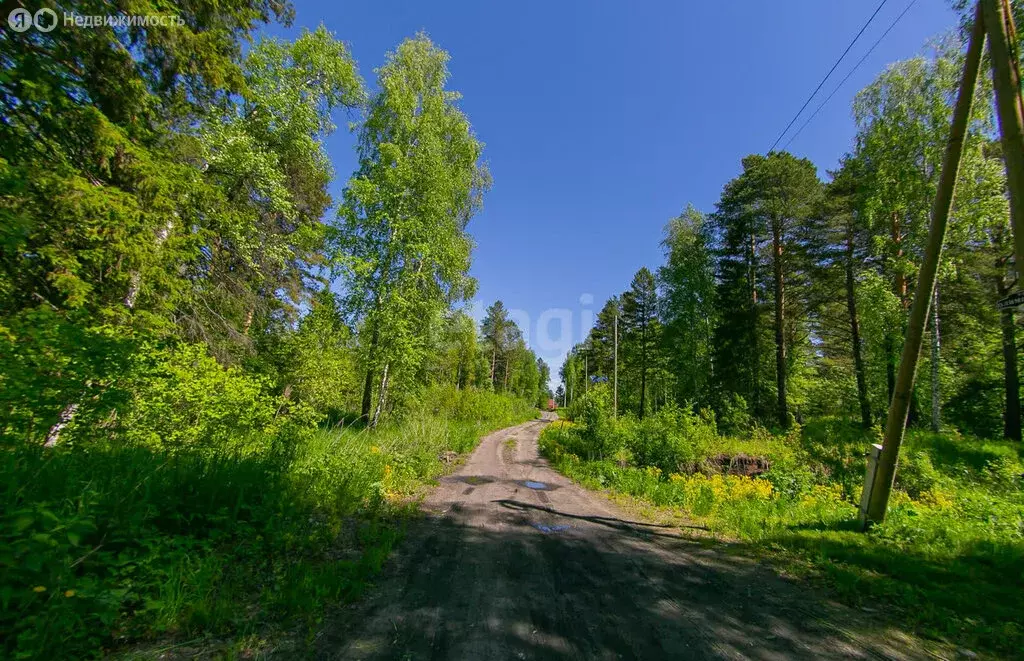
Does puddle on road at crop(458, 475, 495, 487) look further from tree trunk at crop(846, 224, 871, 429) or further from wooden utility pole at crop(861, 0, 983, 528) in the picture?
tree trunk at crop(846, 224, 871, 429)

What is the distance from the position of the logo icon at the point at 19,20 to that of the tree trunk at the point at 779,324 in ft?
78.0

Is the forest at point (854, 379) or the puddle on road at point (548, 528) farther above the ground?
the forest at point (854, 379)

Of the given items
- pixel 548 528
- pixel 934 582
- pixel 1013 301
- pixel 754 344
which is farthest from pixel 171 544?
pixel 754 344

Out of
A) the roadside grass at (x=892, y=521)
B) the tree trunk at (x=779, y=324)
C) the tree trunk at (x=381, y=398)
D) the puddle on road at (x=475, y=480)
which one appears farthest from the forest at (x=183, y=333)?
the tree trunk at (x=779, y=324)

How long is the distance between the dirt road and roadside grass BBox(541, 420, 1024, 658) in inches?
30.0

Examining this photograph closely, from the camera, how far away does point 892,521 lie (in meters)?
5.89

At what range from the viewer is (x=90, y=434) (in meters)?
4.30

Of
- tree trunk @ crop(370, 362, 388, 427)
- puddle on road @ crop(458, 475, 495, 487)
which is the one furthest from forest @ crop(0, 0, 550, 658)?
puddle on road @ crop(458, 475, 495, 487)

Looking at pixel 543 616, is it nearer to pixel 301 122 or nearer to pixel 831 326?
pixel 301 122

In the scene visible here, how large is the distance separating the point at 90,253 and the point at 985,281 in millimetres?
29919

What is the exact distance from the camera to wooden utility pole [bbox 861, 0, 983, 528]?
5.00 m

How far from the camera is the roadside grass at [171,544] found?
85.8 inches

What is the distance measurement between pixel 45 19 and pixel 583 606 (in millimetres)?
9532

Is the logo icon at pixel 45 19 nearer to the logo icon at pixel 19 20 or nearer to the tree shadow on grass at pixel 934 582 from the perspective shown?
the logo icon at pixel 19 20
